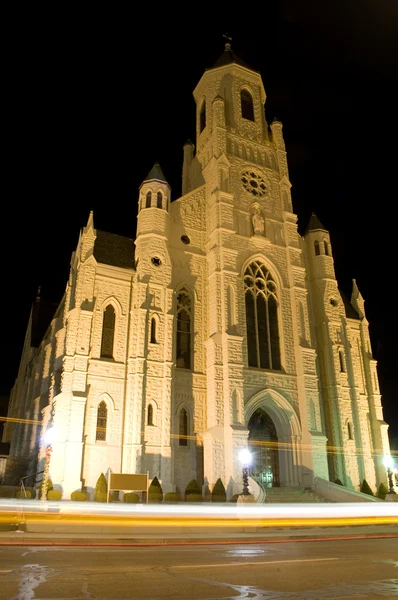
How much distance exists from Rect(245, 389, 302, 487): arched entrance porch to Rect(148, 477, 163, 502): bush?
21.5 ft

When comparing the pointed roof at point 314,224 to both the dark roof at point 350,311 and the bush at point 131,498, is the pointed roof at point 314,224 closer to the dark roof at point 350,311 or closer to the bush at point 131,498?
the dark roof at point 350,311

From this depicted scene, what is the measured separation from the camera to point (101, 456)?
80.8 feet

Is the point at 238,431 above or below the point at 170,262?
below

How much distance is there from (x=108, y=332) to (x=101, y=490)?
8.78m

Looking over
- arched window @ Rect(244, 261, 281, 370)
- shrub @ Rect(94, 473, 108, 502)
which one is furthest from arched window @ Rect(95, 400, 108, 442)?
arched window @ Rect(244, 261, 281, 370)

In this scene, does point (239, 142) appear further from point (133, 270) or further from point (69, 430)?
point (69, 430)

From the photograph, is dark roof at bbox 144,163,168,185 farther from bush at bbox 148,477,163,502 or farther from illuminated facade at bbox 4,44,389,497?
bush at bbox 148,477,163,502

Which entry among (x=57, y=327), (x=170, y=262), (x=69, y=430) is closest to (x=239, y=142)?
(x=170, y=262)

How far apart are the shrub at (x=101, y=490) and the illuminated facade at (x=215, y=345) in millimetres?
896

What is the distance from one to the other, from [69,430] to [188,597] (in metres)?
19.5

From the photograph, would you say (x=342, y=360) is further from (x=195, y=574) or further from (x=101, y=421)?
(x=195, y=574)

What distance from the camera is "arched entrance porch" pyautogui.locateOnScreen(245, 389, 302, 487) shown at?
27.7m

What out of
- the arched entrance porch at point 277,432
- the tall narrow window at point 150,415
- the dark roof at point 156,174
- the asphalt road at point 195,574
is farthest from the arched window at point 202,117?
the asphalt road at point 195,574

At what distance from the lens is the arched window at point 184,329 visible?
28.7 meters
